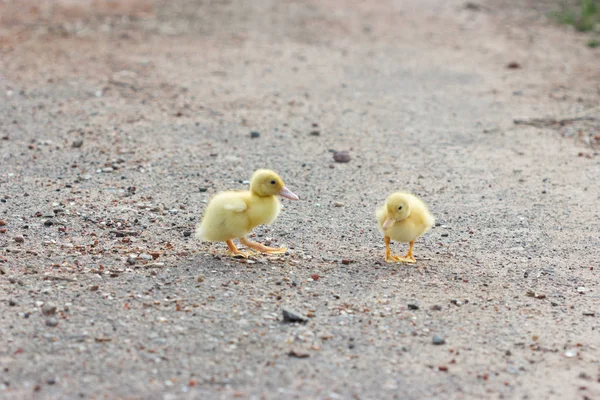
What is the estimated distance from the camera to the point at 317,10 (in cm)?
1415

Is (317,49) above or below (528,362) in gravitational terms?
above

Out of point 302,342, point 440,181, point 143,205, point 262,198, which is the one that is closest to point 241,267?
point 262,198

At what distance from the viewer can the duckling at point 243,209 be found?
508 centimetres

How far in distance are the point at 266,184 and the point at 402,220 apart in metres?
0.89

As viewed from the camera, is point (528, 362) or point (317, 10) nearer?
point (528, 362)

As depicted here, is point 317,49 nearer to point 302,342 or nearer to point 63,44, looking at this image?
point 63,44

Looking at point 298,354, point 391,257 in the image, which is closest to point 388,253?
point 391,257

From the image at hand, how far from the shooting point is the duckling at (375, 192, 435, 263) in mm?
5133

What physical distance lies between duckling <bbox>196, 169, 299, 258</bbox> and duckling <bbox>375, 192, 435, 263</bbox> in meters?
0.61

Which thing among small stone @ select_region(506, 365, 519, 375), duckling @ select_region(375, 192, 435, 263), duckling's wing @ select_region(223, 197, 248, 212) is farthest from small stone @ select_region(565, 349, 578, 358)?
duckling's wing @ select_region(223, 197, 248, 212)

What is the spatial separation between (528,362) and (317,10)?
35.5 ft

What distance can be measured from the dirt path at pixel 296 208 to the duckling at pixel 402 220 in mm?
163

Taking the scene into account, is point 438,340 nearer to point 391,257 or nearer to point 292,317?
point 292,317

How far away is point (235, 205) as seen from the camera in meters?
5.07
